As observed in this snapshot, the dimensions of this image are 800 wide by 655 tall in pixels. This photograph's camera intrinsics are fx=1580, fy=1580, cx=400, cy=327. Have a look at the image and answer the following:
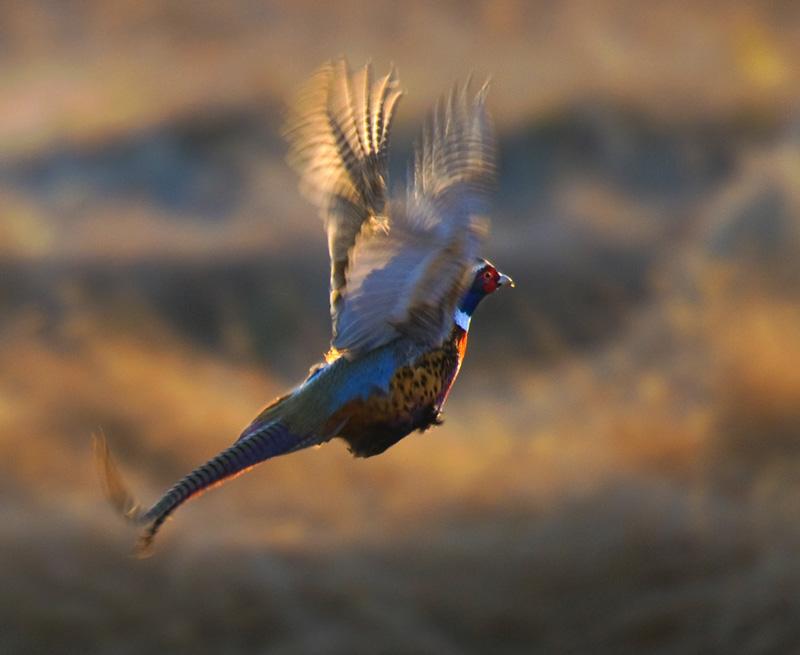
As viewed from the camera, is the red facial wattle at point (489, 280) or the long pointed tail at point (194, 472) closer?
the long pointed tail at point (194, 472)

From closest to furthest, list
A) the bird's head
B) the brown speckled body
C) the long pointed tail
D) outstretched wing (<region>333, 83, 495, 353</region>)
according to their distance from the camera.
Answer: the long pointed tail
outstretched wing (<region>333, 83, 495, 353</region>)
the brown speckled body
the bird's head

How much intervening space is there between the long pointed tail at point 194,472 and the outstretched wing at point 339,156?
0.21m

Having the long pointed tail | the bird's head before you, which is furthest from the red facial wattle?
the long pointed tail

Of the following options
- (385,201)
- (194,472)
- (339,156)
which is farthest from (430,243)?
(194,472)

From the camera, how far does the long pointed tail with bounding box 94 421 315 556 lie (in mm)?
2293

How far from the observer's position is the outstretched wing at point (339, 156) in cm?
282

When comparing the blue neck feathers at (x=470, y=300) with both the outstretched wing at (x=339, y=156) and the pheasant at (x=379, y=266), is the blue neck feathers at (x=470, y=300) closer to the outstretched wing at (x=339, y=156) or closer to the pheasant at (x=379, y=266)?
the pheasant at (x=379, y=266)

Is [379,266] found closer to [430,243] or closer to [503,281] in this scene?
[430,243]

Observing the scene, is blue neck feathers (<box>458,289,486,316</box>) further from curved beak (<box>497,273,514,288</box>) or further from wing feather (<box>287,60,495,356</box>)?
wing feather (<box>287,60,495,356</box>)

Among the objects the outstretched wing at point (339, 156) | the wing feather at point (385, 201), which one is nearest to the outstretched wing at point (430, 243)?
the wing feather at point (385, 201)

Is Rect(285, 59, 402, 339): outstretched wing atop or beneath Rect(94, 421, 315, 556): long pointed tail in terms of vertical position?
atop

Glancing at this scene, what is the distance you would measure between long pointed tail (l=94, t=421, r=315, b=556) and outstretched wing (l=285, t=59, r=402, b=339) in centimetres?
21

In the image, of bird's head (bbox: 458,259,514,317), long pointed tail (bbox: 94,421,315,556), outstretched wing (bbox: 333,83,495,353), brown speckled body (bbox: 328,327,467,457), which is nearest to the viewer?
long pointed tail (bbox: 94,421,315,556)

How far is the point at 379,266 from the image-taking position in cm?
257
